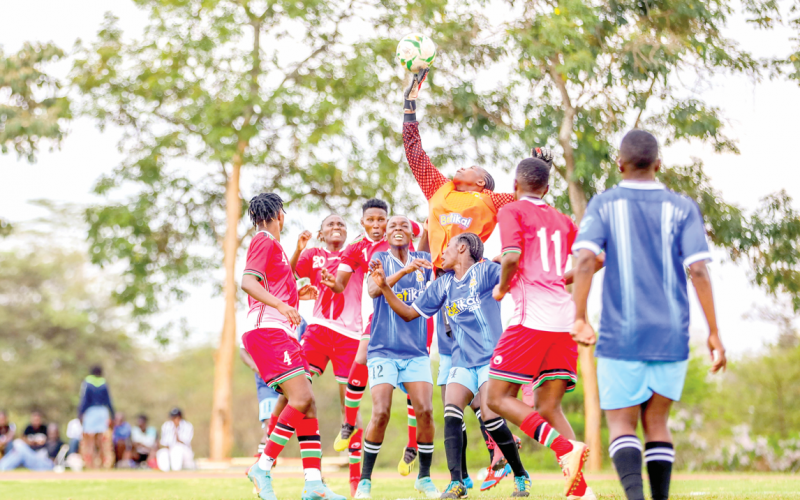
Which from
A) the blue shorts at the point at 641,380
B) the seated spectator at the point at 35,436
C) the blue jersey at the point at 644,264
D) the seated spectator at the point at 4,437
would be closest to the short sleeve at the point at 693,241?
the blue jersey at the point at 644,264

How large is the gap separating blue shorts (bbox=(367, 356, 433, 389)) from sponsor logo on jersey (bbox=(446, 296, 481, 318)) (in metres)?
0.68

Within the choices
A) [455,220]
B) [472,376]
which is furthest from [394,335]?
[455,220]

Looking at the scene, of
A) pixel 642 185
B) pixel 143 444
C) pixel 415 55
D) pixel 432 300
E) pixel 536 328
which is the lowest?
pixel 143 444

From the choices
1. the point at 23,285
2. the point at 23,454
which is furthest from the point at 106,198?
the point at 23,285

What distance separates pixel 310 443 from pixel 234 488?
343 centimetres

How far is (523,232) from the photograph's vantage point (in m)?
5.59

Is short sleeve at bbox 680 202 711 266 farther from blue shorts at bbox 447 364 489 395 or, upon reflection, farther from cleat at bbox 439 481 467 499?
cleat at bbox 439 481 467 499

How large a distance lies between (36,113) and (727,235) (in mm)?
16078

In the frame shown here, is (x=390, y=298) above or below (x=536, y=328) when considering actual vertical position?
above

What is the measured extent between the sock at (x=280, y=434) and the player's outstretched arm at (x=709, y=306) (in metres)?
3.32

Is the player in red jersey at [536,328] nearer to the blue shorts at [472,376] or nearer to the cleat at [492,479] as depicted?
the blue shorts at [472,376]

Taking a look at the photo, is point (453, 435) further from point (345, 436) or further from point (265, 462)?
point (345, 436)

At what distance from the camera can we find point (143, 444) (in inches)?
757

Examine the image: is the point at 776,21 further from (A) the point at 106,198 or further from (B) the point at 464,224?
(A) the point at 106,198
